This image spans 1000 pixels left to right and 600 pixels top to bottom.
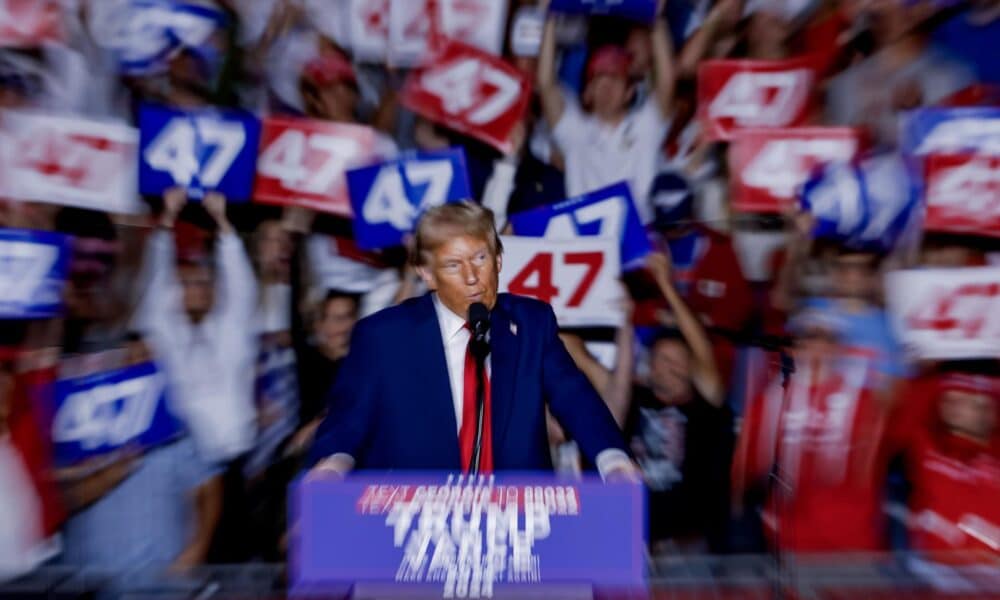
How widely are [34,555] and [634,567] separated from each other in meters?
2.27

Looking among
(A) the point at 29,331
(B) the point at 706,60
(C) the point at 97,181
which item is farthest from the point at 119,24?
(B) the point at 706,60

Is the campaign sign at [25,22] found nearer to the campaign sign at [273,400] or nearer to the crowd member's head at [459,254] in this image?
the campaign sign at [273,400]

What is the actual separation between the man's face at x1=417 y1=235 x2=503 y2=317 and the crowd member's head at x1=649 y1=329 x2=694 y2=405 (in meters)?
1.54

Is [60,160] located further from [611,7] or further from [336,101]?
[611,7]

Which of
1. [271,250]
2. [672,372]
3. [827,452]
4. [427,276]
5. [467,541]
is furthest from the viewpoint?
[271,250]

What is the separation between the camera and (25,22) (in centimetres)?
328

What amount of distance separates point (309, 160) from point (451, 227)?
1689mm

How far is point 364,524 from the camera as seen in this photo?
128cm

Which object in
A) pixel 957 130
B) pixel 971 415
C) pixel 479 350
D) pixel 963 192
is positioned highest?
pixel 957 130

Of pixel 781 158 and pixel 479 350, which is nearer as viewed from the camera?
pixel 479 350

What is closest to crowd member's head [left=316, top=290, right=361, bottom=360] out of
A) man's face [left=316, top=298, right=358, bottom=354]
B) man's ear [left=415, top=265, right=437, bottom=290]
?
man's face [left=316, top=298, right=358, bottom=354]

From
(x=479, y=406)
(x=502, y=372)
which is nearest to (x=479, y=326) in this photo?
(x=479, y=406)

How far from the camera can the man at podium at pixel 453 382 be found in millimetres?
1711

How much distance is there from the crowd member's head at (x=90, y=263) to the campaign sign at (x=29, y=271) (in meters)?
0.12
